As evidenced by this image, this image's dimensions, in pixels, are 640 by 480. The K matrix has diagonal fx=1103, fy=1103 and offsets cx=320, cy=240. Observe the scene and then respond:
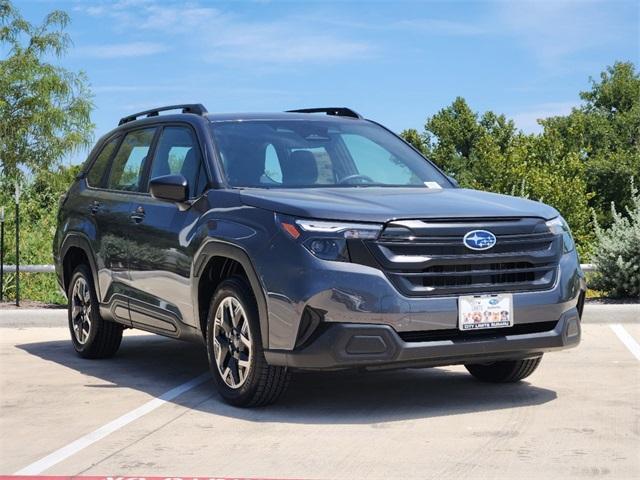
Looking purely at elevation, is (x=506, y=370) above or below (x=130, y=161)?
below

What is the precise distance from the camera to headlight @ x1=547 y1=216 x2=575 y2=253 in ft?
22.5

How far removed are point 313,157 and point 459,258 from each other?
1.79 m

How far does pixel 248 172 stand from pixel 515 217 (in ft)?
6.09

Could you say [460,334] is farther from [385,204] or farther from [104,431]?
[104,431]

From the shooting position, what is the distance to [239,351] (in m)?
6.81

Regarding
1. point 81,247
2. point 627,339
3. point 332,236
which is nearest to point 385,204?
point 332,236

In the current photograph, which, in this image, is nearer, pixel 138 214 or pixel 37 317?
pixel 138 214

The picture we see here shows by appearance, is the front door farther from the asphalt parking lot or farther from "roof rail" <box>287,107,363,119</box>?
"roof rail" <box>287,107,363,119</box>

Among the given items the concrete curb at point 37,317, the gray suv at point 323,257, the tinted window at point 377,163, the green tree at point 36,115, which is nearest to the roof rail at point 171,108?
the gray suv at point 323,257

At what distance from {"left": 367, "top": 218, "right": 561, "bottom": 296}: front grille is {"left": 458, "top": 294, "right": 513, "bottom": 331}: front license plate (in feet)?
0.18

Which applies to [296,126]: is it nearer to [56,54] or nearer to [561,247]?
[561,247]

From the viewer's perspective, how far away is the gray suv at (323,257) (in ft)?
20.5

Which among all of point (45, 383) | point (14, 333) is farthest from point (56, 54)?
point (45, 383)

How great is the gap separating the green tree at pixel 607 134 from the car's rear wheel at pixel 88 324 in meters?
74.5
